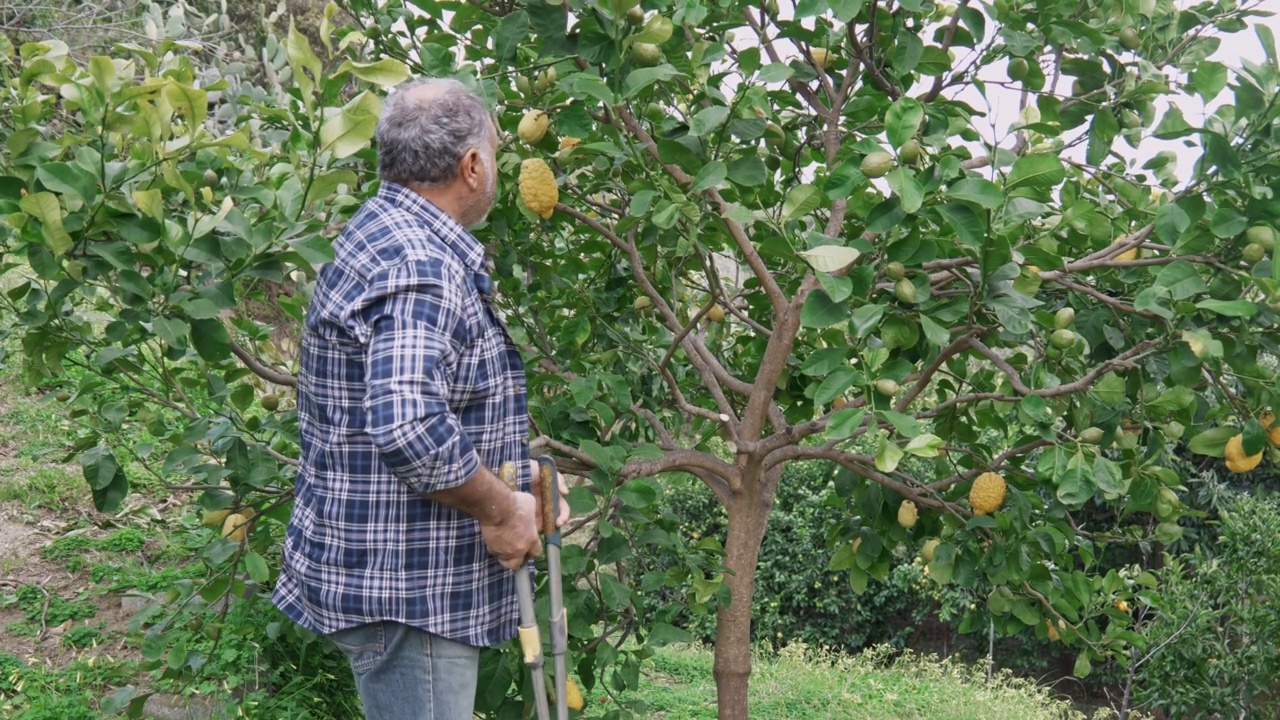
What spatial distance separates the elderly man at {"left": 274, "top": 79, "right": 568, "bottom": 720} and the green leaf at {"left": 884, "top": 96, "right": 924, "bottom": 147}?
0.64 metres

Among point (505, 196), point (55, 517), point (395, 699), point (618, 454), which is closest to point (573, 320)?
point (505, 196)

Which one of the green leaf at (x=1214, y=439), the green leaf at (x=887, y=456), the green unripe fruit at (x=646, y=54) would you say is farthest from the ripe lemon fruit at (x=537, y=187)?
the green leaf at (x=1214, y=439)

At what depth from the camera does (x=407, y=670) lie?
1.75 meters

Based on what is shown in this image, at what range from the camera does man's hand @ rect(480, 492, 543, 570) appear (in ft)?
5.58

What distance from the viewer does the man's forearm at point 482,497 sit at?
5.33 feet

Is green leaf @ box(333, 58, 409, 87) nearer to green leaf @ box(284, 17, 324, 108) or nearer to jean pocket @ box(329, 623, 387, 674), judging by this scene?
green leaf @ box(284, 17, 324, 108)

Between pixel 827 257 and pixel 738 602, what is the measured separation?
124 centimetres

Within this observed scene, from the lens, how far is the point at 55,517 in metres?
4.14

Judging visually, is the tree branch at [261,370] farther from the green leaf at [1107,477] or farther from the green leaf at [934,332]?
the green leaf at [1107,477]

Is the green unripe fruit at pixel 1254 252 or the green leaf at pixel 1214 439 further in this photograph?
the green leaf at pixel 1214 439

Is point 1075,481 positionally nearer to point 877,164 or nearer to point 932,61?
point 877,164

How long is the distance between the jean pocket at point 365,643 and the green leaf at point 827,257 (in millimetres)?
892

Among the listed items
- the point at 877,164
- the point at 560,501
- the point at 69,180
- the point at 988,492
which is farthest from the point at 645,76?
the point at 988,492

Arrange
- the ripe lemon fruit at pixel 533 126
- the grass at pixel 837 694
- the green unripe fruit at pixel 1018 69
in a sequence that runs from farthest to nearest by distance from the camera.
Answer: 1. the grass at pixel 837 694
2. the green unripe fruit at pixel 1018 69
3. the ripe lemon fruit at pixel 533 126
